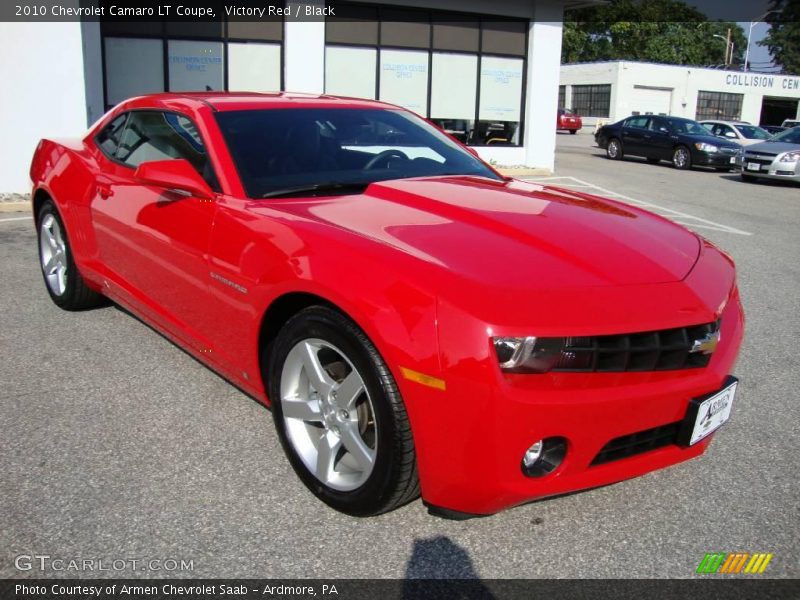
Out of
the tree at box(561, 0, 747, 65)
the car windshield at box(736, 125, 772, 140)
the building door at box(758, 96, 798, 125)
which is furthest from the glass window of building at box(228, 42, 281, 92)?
the tree at box(561, 0, 747, 65)

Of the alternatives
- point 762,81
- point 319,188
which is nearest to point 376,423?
point 319,188

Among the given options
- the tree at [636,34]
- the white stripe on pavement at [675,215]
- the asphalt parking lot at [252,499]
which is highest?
the tree at [636,34]

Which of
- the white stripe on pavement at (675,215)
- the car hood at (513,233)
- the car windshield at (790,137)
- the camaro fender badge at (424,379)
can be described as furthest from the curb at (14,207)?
the car windshield at (790,137)

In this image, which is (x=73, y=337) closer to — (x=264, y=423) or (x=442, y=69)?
(x=264, y=423)

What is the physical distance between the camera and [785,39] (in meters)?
84.4

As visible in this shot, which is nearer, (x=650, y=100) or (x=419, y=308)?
(x=419, y=308)

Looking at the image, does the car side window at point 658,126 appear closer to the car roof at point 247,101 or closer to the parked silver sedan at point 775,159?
the parked silver sedan at point 775,159

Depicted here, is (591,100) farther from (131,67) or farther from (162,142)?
(162,142)

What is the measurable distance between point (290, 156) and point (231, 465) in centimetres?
143

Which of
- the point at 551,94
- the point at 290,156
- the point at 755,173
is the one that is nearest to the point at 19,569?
the point at 290,156

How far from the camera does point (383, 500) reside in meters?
2.56

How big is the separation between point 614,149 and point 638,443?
23213 millimetres

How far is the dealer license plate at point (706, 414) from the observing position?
2.56m

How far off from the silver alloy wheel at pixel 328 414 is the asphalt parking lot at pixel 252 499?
0.17m
